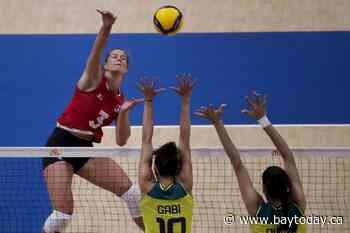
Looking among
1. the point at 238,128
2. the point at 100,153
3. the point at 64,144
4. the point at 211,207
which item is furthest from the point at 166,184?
the point at 238,128

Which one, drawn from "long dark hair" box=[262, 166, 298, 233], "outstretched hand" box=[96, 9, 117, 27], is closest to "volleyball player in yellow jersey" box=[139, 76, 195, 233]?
"long dark hair" box=[262, 166, 298, 233]

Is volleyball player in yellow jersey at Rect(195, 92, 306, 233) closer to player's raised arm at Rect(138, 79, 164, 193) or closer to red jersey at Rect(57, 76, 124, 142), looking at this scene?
player's raised arm at Rect(138, 79, 164, 193)

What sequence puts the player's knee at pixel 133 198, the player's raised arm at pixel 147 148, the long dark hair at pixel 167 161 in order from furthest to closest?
the player's knee at pixel 133 198
the player's raised arm at pixel 147 148
the long dark hair at pixel 167 161

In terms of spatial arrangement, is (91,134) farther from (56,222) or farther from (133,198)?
(56,222)

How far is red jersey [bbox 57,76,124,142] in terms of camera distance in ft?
19.3

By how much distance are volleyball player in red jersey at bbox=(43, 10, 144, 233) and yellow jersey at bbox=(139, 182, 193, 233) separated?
160cm

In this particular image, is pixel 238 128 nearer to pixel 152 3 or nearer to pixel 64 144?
pixel 152 3

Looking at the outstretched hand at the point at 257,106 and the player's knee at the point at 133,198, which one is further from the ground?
the outstretched hand at the point at 257,106

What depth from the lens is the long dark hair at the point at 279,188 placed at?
391 centimetres

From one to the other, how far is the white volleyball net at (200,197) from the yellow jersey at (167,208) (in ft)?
10.7

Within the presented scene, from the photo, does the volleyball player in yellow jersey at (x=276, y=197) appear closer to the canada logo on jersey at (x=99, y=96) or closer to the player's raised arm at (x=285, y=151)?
the player's raised arm at (x=285, y=151)

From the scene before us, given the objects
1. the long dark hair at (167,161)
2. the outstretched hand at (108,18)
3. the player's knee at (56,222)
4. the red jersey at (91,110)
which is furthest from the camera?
the red jersey at (91,110)

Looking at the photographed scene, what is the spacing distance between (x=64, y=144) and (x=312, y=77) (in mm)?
4321

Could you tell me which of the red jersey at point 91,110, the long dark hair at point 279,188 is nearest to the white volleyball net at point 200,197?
the red jersey at point 91,110
